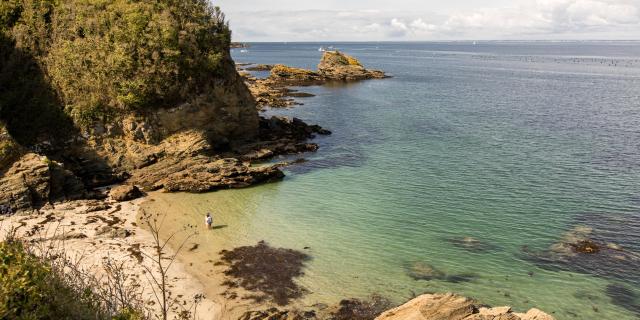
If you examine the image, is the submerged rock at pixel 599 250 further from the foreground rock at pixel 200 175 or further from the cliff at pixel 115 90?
the cliff at pixel 115 90

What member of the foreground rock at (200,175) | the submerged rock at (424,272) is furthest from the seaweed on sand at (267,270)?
the foreground rock at (200,175)

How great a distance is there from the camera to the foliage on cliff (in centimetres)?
4372

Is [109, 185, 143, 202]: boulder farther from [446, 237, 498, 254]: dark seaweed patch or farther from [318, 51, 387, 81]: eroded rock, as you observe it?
[318, 51, 387, 81]: eroded rock

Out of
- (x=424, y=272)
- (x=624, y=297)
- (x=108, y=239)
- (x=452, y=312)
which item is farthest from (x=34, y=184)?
(x=624, y=297)

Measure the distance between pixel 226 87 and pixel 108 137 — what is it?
44.1 ft

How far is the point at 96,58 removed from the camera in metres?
44.3

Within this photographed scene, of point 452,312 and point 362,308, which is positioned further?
point 362,308

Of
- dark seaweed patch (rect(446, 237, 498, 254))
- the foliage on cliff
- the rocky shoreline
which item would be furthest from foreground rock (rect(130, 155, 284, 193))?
dark seaweed patch (rect(446, 237, 498, 254))

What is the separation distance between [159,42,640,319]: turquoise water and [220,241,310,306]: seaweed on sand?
0.97 metres

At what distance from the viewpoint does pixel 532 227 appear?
3284 centimetres

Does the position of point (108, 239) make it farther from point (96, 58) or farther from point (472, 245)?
point (472, 245)

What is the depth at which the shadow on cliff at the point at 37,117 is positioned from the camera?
42094mm

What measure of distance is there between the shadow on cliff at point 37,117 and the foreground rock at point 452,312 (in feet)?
109

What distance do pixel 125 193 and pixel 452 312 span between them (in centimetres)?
2931
